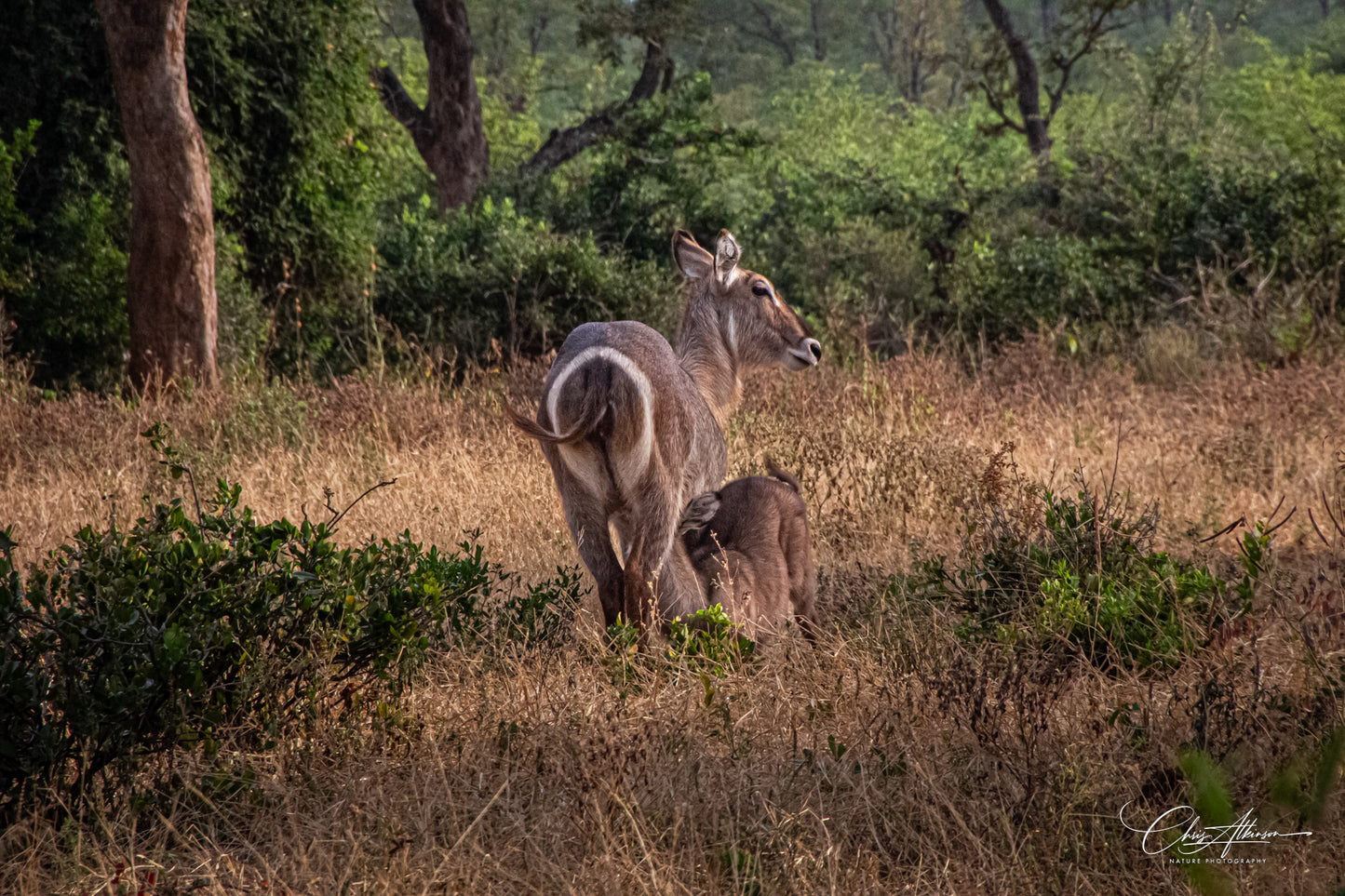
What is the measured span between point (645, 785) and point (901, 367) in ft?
22.1

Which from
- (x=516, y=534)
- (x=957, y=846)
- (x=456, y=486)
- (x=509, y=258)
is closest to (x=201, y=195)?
(x=509, y=258)

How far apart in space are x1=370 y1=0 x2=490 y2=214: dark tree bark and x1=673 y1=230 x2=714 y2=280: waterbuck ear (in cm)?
1147

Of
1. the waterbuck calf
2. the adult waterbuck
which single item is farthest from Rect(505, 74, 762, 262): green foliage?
the adult waterbuck

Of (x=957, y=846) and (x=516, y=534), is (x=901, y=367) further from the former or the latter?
(x=957, y=846)

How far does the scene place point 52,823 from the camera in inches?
126

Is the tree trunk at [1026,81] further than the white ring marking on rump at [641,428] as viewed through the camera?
Yes

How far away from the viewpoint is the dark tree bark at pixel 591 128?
18.0 m

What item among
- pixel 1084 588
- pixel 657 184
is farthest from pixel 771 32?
pixel 1084 588

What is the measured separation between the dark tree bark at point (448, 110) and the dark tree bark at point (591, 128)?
912 mm

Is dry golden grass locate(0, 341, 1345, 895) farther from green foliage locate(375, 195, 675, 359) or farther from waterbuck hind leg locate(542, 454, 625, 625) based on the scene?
green foliage locate(375, 195, 675, 359)

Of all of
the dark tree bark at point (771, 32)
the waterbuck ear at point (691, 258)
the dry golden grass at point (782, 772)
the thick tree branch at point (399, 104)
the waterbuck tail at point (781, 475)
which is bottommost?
the dry golden grass at point (782, 772)

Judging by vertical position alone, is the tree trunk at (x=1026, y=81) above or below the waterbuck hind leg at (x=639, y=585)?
above
